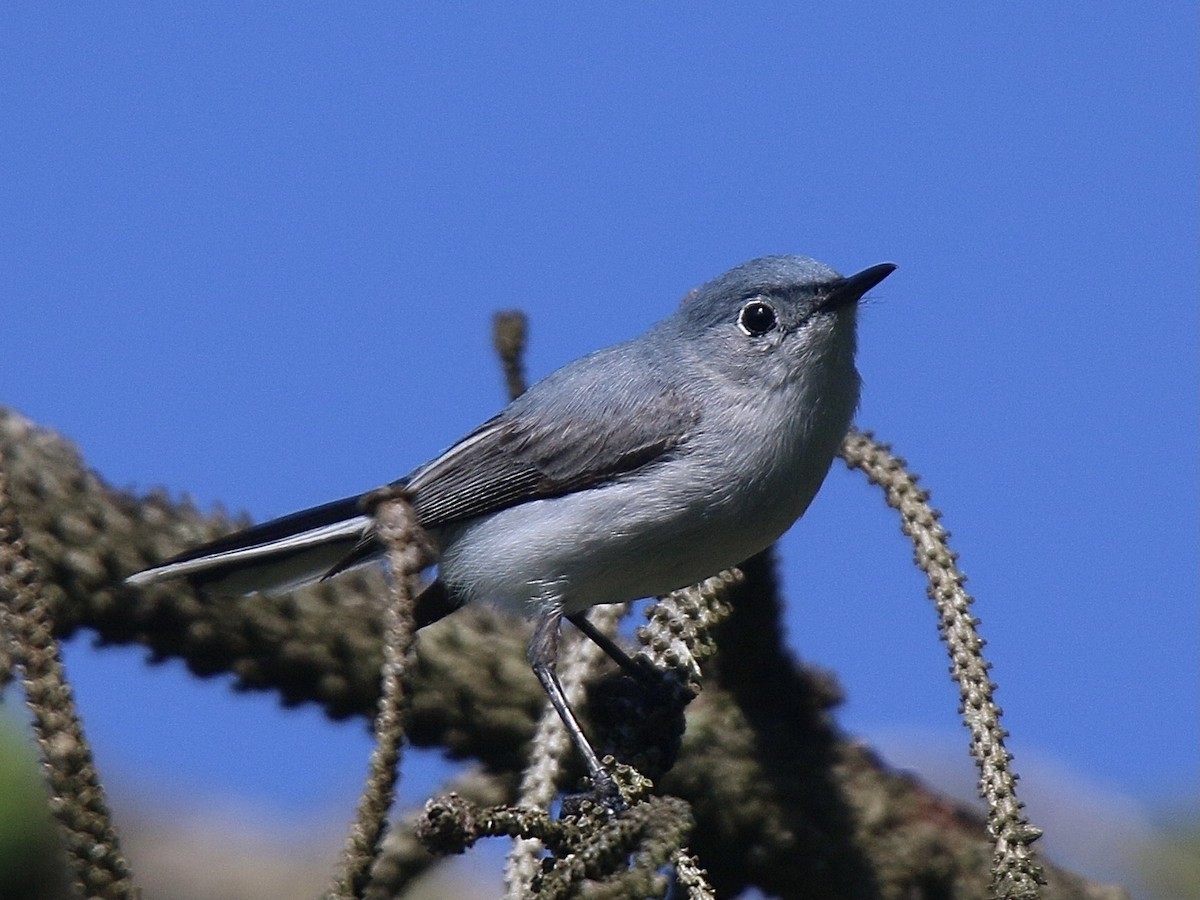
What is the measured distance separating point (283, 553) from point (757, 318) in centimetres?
117

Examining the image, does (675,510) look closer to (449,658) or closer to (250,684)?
(449,658)

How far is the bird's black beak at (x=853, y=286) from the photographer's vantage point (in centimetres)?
317

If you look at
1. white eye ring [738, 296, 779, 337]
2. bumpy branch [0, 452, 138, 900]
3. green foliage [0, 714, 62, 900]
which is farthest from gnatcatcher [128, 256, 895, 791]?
bumpy branch [0, 452, 138, 900]

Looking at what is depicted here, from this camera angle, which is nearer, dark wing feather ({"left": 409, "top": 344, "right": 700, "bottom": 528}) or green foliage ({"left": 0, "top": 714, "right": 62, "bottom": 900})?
green foliage ({"left": 0, "top": 714, "right": 62, "bottom": 900})

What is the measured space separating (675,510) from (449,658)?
0.70 metres

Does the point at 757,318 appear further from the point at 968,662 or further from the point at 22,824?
the point at 22,824

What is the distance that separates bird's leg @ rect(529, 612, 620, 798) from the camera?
285cm

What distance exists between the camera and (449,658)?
340 centimetres

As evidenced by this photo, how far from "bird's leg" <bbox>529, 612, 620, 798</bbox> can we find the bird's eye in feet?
2.56

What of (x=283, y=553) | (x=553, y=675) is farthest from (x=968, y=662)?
(x=283, y=553)

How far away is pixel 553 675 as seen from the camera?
10.2 feet

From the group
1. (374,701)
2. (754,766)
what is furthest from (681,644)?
(374,701)

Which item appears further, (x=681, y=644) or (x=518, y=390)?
(x=518, y=390)

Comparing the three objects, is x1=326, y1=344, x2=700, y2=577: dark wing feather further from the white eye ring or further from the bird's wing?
the white eye ring
